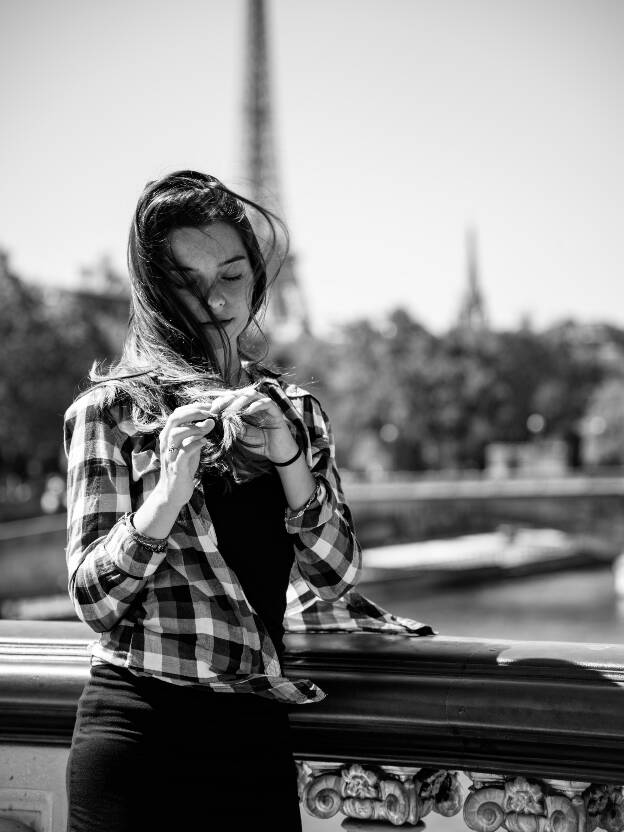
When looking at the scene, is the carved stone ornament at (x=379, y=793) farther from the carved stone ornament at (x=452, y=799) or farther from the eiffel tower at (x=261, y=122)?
the eiffel tower at (x=261, y=122)

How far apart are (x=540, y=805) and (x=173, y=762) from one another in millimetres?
562

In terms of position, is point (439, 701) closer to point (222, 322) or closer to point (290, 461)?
point (290, 461)

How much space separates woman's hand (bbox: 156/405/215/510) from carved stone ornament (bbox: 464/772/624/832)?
64 centimetres

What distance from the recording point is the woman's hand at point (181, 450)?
146 centimetres

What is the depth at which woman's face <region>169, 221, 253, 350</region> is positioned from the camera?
1667 millimetres

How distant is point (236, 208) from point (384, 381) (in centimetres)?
4412

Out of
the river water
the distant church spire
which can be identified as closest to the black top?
the river water

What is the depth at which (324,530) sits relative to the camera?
65.6 inches

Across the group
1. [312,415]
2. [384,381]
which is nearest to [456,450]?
[384,381]

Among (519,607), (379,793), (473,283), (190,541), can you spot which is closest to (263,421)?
(190,541)

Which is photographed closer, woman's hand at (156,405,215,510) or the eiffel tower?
woman's hand at (156,405,215,510)

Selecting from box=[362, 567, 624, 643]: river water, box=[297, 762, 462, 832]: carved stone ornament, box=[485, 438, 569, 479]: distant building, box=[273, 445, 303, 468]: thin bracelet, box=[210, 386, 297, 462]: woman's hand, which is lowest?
box=[362, 567, 624, 643]: river water

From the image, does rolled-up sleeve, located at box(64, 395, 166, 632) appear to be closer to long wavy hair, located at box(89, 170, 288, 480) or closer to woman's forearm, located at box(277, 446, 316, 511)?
long wavy hair, located at box(89, 170, 288, 480)

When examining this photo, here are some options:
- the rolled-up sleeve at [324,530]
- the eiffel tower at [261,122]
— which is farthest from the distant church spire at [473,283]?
the rolled-up sleeve at [324,530]
